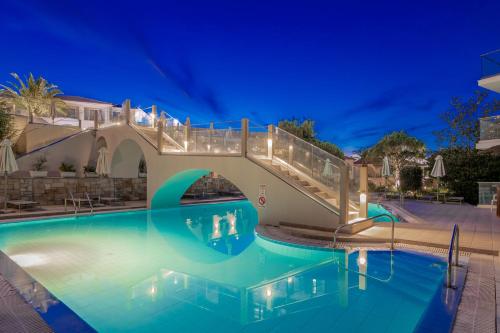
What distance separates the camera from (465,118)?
27.7m

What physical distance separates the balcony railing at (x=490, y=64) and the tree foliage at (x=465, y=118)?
12595 millimetres

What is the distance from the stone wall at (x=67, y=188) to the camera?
652 inches

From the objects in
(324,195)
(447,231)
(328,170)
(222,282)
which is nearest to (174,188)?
(324,195)

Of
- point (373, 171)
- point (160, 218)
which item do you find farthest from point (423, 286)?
point (373, 171)

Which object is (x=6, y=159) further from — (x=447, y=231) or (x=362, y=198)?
(x=447, y=231)

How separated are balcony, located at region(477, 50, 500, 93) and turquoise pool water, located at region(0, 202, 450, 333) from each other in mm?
12025

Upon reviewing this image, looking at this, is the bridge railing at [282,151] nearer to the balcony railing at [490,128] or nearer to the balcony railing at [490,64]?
the balcony railing at [490,128]

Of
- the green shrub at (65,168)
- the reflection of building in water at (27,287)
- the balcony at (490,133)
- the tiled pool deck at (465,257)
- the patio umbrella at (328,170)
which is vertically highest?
the balcony at (490,133)

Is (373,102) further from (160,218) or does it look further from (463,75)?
(160,218)

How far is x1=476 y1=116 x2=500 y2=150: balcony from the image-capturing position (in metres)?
16.0

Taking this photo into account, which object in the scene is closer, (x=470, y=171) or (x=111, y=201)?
(x=111, y=201)

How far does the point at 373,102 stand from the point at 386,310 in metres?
52.1

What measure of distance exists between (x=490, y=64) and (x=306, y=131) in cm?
1916

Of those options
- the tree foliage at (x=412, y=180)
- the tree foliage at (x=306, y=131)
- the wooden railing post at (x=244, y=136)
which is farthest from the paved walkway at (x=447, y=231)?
the tree foliage at (x=306, y=131)
